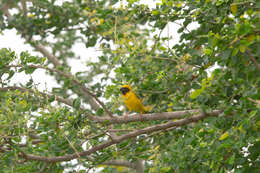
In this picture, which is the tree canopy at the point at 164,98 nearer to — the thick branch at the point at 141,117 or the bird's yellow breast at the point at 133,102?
the thick branch at the point at 141,117

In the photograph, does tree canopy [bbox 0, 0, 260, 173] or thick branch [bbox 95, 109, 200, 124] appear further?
thick branch [bbox 95, 109, 200, 124]

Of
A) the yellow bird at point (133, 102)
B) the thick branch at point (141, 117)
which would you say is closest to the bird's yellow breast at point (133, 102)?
the yellow bird at point (133, 102)

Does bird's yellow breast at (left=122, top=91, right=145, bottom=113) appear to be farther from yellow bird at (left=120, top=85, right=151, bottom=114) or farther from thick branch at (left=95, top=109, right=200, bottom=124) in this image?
thick branch at (left=95, top=109, right=200, bottom=124)

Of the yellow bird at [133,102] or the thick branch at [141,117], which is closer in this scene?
the thick branch at [141,117]

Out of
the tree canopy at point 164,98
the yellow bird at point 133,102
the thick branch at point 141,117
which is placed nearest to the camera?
the tree canopy at point 164,98

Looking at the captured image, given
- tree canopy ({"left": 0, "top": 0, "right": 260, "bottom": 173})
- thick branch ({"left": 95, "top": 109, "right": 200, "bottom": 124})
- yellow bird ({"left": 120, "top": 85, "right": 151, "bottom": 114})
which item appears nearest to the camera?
tree canopy ({"left": 0, "top": 0, "right": 260, "bottom": 173})

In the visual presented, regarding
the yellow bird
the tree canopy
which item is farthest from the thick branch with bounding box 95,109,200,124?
the yellow bird

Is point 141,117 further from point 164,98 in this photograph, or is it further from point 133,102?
point 133,102

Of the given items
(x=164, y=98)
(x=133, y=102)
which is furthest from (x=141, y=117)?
(x=133, y=102)

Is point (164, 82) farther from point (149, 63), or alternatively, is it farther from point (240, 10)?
point (240, 10)

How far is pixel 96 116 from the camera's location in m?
3.63

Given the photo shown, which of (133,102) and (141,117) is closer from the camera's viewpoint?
(141,117)

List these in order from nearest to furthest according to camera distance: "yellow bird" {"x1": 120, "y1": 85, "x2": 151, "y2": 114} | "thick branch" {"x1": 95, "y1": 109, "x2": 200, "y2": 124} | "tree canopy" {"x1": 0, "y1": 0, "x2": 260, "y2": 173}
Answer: "tree canopy" {"x1": 0, "y1": 0, "x2": 260, "y2": 173} → "thick branch" {"x1": 95, "y1": 109, "x2": 200, "y2": 124} → "yellow bird" {"x1": 120, "y1": 85, "x2": 151, "y2": 114}

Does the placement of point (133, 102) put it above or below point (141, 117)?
below
